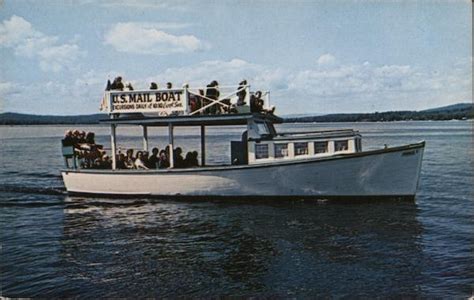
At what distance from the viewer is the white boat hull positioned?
15000 mm

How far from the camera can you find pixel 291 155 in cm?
1541

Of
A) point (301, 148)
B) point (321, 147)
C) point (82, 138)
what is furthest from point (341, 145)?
point (82, 138)

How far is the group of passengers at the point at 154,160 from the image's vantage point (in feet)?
54.9

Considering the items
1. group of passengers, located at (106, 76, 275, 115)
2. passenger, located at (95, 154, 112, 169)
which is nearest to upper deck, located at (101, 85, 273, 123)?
group of passengers, located at (106, 76, 275, 115)

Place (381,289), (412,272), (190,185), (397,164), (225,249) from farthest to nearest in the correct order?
(190,185) < (397,164) < (225,249) < (412,272) < (381,289)

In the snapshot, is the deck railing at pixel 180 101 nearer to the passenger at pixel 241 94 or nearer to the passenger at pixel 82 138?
the passenger at pixel 241 94

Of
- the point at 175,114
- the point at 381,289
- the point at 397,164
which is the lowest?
the point at 381,289

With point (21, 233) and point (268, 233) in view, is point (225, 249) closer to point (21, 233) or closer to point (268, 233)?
point (268, 233)

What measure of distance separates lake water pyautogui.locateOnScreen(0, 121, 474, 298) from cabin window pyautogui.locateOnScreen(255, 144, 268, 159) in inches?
50.8

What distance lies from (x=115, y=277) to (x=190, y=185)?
22.1ft

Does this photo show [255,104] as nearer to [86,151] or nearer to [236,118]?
[236,118]

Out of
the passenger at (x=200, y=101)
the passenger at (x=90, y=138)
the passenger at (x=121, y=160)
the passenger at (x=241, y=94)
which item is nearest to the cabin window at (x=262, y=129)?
the passenger at (x=241, y=94)

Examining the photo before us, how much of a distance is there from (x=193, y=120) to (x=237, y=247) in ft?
18.2

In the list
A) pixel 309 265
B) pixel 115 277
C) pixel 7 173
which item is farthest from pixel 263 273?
pixel 7 173
